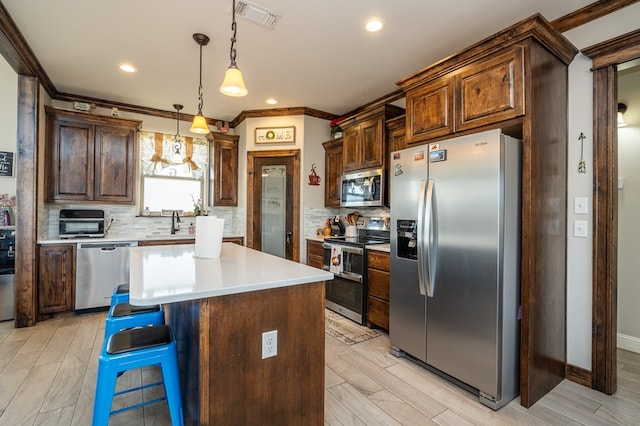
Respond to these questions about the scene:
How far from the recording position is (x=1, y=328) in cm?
334

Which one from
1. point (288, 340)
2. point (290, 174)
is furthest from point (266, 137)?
point (288, 340)

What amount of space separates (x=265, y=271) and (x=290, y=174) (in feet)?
10.0

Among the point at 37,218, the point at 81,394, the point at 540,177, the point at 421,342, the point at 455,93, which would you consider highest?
the point at 455,93

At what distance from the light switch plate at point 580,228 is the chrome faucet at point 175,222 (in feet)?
15.3

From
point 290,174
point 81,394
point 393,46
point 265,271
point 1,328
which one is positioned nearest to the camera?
point 265,271

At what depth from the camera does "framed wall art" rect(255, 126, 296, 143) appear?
4.61 metres

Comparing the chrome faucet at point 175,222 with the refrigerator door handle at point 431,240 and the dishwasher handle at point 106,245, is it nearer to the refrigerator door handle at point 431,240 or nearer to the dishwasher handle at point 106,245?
the dishwasher handle at point 106,245

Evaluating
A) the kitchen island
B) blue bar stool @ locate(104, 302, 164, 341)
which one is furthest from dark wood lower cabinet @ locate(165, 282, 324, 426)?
blue bar stool @ locate(104, 302, 164, 341)

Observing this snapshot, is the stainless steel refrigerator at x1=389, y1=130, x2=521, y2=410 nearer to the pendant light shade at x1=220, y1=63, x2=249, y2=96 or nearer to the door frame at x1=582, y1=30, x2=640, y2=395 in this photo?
the door frame at x1=582, y1=30, x2=640, y2=395

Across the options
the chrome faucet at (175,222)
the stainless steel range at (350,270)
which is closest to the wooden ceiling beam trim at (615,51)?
the stainless steel range at (350,270)

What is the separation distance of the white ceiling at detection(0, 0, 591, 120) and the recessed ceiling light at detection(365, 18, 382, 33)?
55mm

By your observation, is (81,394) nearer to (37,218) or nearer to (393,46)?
(37,218)

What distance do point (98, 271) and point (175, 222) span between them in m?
1.25

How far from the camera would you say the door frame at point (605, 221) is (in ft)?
7.27
